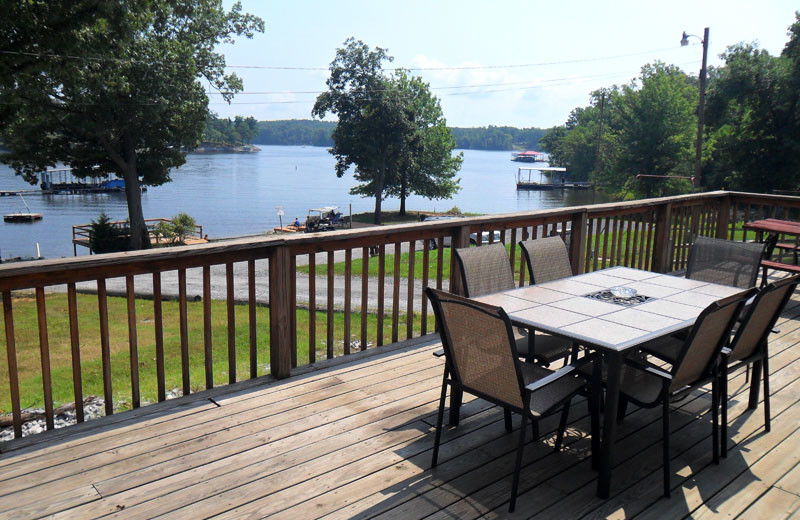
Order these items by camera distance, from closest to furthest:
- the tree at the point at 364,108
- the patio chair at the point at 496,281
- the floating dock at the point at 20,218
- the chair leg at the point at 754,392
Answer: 1. the patio chair at the point at 496,281
2. the chair leg at the point at 754,392
3. the tree at the point at 364,108
4. the floating dock at the point at 20,218

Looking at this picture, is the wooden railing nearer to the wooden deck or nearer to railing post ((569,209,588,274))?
railing post ((569,209,588,274))

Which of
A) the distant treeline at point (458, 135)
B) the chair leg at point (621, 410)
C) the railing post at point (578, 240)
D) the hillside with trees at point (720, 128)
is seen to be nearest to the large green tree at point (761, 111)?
the hillside with trees at point (720, 128)

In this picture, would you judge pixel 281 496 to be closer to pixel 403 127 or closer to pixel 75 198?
pixel 403 127

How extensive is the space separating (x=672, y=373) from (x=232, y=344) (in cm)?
234

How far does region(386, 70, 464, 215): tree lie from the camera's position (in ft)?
159

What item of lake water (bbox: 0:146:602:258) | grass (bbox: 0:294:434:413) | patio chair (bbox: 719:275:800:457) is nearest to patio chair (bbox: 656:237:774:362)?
patio chair (bbox: 719:275:800:457)

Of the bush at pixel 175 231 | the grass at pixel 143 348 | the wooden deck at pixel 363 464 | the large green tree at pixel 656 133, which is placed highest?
the large green tree at pixel 656 133

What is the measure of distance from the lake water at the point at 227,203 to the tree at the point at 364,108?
9604 mm

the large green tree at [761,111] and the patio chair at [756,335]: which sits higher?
the large green tree at [761,111]

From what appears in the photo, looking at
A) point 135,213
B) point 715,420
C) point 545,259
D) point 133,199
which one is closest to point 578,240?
point 545,259

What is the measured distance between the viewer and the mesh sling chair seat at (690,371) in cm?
243

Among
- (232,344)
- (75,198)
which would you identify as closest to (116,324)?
(232,344)

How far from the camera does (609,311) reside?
2.94m

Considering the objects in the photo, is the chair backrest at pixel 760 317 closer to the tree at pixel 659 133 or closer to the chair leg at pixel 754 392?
the chair leg at pixel 754 392
